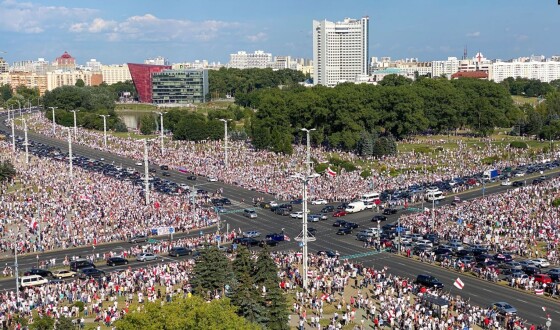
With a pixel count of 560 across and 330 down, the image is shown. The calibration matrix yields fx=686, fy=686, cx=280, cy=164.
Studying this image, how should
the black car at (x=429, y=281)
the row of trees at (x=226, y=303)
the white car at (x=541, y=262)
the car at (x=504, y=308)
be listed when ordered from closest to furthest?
the row of trees at (x=226, y=303)
the car at (x=504, y=308)
the black car at (x=429, y=281)
the white car at (x=541, y=262)

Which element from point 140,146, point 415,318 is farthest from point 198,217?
point 140,146

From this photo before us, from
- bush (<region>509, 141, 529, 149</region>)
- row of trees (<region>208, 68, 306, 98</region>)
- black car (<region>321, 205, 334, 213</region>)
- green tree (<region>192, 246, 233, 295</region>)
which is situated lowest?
black car (<region>321, 205, 334, 213</region>)

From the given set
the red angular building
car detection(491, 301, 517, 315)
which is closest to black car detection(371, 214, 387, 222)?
car detection(491, 301, 517, 315)

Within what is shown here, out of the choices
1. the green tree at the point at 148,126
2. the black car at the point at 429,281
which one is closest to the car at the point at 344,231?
the black car at the point at 429,281

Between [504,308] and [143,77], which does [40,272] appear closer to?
[504,308]

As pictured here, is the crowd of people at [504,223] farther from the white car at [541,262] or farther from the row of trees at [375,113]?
the row of trees at [375,113]

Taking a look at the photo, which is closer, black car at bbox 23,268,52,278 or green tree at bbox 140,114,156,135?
black car at bbox 23,268,52,278

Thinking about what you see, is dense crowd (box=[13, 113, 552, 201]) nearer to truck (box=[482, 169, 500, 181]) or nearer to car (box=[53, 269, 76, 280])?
truck (box=[482, 169, 500, 181])

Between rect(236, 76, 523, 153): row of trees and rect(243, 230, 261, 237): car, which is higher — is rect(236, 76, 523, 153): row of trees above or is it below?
above
